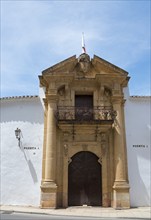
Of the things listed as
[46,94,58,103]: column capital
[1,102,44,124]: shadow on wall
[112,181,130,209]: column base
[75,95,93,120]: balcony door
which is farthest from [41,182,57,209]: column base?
[46,94,58,103]: column capital

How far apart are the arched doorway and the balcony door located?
174 centimetres

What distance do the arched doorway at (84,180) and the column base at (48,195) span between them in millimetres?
917

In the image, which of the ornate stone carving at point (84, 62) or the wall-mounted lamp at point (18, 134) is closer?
the wall-mounted lamp at point (18, 134)

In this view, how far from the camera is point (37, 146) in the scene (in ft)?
42.8

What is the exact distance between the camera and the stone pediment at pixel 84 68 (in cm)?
1356

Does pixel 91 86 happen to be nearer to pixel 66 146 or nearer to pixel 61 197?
pixel 66 146

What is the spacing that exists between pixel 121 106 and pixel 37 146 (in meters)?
4.58

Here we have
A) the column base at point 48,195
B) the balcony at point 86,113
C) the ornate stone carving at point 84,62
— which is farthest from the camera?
the ornate stone carving at point 84,62

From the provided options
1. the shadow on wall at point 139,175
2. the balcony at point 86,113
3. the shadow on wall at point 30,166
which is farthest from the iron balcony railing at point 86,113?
the shadow on wall at point 30,166

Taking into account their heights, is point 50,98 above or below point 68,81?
below

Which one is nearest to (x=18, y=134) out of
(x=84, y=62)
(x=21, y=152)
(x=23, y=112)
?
(x=21, y=152)

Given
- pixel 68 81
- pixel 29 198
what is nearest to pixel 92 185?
pixel 29 198

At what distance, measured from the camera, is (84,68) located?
1387 centimetres

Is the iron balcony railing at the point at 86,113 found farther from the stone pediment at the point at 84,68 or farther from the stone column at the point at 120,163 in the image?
the stone pediment at the point at 84,68
